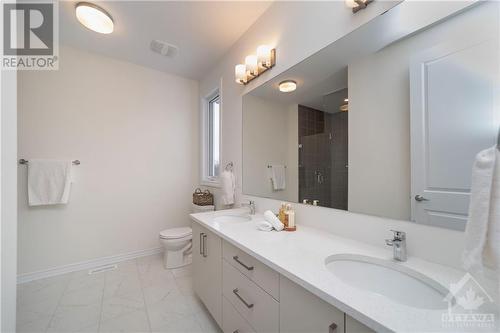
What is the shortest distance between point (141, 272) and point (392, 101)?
2.70 metres

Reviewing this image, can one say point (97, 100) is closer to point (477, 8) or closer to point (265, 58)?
point (265, 58)

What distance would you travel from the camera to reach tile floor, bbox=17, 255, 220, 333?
140 cm

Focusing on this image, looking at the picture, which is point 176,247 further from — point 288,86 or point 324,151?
point 288,86

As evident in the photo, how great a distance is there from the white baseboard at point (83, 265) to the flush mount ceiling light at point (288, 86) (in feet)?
8.44

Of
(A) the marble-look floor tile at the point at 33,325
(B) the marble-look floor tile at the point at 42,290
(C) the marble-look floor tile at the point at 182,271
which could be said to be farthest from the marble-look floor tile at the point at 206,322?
(B) the marble-look floor tile at the point at 42,290

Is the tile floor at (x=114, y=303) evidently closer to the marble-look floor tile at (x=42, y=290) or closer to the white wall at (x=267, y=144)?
the marble-look floor tile at (x=42, y=290)

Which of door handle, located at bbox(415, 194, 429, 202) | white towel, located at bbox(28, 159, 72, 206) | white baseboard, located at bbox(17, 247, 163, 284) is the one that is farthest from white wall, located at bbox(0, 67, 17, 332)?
door handle, located at bbox(415, 194, 429, 202)

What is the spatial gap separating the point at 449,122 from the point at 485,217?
443 mm

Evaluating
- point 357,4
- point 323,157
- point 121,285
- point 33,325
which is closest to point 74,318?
point 33,325

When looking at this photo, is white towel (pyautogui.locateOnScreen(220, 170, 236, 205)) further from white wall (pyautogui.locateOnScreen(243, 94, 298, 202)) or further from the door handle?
the door handle

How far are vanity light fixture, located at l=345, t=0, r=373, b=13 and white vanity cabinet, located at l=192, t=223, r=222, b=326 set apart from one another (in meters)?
1.52

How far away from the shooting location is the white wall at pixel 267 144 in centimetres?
156

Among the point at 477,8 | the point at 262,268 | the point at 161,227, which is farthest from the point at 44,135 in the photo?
the point at 477,8

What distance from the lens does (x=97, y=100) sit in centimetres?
231
